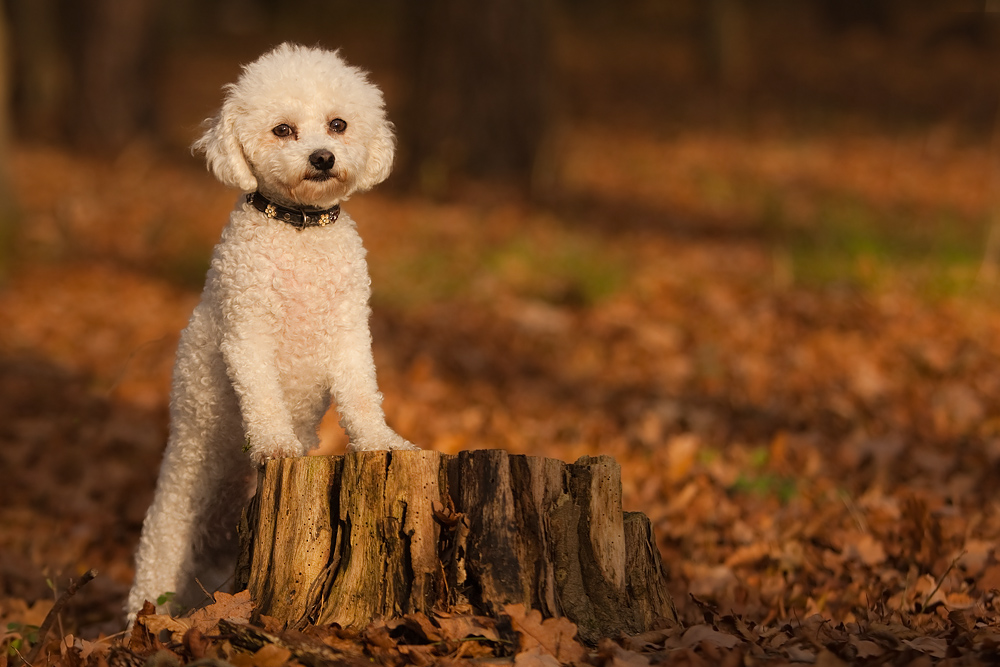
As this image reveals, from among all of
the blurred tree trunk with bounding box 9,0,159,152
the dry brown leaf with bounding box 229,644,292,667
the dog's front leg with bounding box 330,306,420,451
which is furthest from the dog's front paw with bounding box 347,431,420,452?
the blurred tree trunk with bounding box 9,0,159,152

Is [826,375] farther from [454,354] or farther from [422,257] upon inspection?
[422,257]

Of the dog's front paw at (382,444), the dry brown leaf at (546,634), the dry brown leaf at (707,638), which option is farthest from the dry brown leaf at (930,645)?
the dog's front paw at (382,444)

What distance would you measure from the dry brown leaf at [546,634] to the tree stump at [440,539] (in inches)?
2.5

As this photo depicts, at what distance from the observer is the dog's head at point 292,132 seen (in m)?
3.12

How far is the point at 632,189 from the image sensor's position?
13273 millimetres

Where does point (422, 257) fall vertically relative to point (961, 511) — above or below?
above

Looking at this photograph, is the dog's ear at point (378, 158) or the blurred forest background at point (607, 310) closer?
the dog's ear at point (378, 158)

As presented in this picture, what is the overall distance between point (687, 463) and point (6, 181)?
829 cm

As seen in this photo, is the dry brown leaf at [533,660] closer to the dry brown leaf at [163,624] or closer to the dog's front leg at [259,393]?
the dog's front leg at [259,393]

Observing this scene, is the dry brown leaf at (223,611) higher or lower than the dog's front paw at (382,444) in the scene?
lower

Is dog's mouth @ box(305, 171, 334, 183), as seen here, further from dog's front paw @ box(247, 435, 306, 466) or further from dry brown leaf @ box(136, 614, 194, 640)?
dry brown leaf @ box(136, 614, 194, 640)

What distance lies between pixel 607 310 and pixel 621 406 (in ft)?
6.57

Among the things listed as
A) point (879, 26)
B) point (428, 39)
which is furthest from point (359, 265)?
point (879, 26)

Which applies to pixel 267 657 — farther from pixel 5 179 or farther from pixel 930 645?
pixel 5 179
